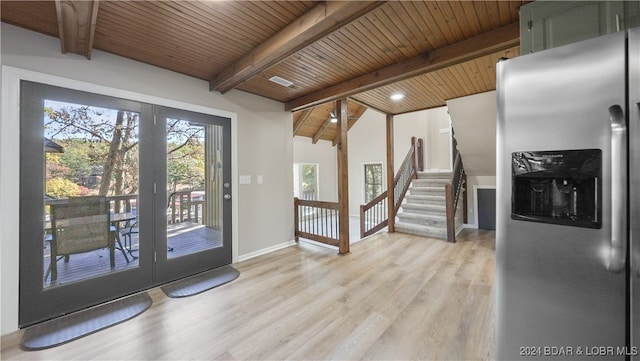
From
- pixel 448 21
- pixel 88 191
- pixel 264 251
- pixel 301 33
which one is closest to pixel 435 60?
pixel 448 21

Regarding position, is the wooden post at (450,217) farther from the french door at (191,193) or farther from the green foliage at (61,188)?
the green foliage at (61,188)

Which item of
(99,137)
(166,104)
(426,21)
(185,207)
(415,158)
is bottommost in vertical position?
(185,207)

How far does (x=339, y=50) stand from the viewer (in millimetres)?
2479

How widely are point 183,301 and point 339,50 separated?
9.71 feet

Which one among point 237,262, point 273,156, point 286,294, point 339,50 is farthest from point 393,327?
point 273,156

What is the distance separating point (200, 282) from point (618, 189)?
134 inches

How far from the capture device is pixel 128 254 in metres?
2.60

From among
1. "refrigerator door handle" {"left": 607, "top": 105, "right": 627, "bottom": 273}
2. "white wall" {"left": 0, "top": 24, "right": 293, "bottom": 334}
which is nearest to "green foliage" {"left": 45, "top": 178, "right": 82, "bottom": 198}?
"white wall" {"left": 0, "top": 24, "right": 293, "bottom": 334}

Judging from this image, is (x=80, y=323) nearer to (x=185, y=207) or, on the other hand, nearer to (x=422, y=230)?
(x=185, y=207)

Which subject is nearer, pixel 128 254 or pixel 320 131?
pixel 128 254

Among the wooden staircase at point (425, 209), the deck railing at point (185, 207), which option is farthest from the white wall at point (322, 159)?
the deck railing at point (185, 207)

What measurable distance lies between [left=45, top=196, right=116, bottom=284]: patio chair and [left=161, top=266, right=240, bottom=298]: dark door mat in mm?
633

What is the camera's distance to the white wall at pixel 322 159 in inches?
328

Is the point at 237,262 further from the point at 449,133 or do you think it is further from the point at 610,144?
the point at 449,133
